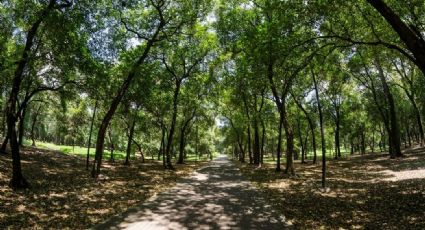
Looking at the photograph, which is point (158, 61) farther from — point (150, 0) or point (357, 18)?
point (357, 18)

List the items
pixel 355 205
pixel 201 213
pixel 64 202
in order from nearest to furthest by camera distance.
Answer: pixel 201 213 → pixel 355 205 → pixel 64 202

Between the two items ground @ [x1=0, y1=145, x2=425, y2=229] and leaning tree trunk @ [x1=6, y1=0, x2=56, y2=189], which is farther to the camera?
leaning tree trunk @ [x1=6, y1=0, x2=56, y2=189]

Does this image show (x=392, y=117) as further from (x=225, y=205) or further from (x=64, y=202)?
(x=64, y=202)

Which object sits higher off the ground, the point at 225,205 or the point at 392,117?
the point at 392,117

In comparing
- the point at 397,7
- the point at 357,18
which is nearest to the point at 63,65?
the point at 357,18

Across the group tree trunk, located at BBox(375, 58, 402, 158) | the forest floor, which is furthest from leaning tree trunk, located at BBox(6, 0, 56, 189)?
tree trunk, located at BBox(375, 58, 402, 158)

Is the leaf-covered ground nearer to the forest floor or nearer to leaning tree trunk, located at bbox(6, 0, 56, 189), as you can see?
leaning tree trunk, located at bbox(6, 0, 56, 189)

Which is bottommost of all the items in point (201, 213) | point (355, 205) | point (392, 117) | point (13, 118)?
point (201, 213)

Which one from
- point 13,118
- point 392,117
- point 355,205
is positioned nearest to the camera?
point 355,205

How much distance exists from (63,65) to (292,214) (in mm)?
12489

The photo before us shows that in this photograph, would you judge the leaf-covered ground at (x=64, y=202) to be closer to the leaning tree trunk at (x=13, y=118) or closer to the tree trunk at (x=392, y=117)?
the leaning tree trunk at (x=13, y=118)

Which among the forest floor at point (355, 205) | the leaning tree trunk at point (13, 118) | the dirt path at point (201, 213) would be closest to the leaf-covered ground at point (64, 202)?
the leaning tree trunk at point (13, 118)

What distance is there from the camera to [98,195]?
549 inches

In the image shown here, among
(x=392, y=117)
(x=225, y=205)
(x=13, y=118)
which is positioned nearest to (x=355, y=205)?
(x=225, y=205)
